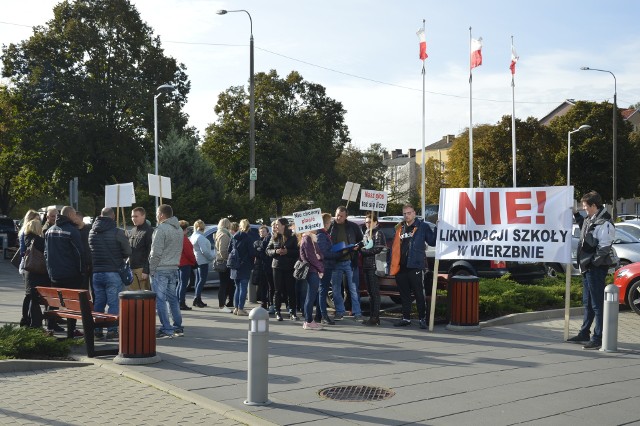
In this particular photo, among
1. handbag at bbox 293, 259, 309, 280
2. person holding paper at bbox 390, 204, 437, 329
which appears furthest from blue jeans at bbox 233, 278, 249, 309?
person holding paper at bbox 390, 204, 437, 329

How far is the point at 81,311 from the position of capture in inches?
368

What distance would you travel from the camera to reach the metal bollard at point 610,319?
31.2 ft

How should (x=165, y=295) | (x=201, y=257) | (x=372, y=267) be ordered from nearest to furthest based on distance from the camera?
(x=165, y=295) < (x=372, y=267) < (x=201, y=257)

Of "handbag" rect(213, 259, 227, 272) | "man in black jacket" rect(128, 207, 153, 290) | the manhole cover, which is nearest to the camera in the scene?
the manhole cover

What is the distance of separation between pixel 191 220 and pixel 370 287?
1778cm

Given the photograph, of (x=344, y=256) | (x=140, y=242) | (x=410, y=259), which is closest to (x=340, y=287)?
(x=344, y=256)

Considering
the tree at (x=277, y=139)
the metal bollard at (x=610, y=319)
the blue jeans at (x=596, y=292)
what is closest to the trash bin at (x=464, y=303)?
the blue jeans at (x=596, y=292)

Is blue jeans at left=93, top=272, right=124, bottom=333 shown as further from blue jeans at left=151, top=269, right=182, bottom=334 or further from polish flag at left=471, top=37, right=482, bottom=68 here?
polish flag at left=471, top=37, right=482, bottom=68

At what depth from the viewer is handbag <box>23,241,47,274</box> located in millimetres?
11133

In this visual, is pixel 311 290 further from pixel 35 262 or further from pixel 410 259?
pixel 35 262

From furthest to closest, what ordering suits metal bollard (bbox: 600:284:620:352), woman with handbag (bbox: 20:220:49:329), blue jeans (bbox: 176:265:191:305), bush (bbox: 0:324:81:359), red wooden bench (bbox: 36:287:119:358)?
blue jeans (bbox: 176:265:191:305) → woman with handbag (bbox: 20:220:49:329) → metal bollard (bbox: 600:284:620:352) → red wooden bench (bbox: 36:287:119:358) → bush (bbox: 0:324:81:359)

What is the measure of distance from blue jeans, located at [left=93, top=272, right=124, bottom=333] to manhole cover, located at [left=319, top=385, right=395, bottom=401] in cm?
428

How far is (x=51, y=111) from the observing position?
40750 mm

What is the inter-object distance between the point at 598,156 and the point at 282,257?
5448cm
